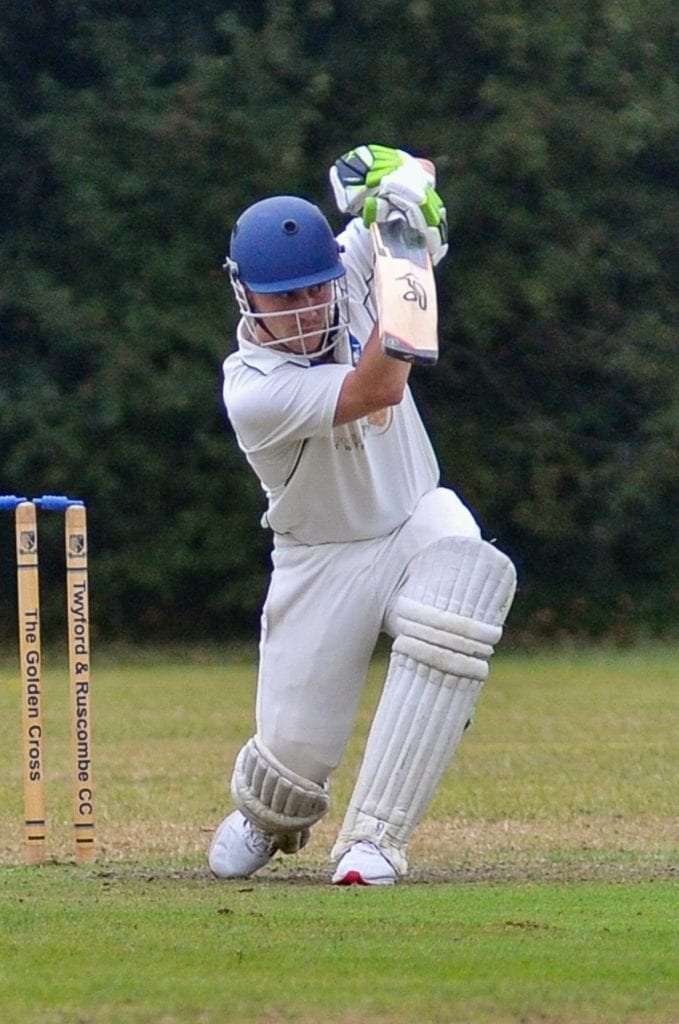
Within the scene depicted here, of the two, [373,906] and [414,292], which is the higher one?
[414,292]

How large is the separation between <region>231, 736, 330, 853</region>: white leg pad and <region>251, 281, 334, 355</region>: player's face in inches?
41.4

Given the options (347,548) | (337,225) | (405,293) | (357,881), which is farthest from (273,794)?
(337,225)

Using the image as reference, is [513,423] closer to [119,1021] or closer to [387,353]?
[387,353]

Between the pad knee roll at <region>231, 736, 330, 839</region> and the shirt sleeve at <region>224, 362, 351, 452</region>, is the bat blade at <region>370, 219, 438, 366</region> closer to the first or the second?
the shirt sleeve at <region>224, 362, 351, 452</region>

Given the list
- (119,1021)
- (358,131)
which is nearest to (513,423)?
(358,131)

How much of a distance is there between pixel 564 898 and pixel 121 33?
13.1 meters

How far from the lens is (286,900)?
5164mm

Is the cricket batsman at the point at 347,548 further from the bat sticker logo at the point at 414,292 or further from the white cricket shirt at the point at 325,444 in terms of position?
the bat sticker logo at the point at 414,292

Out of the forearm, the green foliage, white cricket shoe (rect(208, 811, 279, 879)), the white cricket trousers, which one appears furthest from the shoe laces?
the green foliage

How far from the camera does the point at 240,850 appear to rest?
19.1 ft

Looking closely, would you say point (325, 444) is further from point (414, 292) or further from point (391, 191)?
point (391, 191)

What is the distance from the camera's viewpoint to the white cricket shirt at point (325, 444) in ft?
17.5

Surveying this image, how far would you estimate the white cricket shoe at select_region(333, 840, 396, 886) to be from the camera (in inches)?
214

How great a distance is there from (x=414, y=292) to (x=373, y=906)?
1417mm
